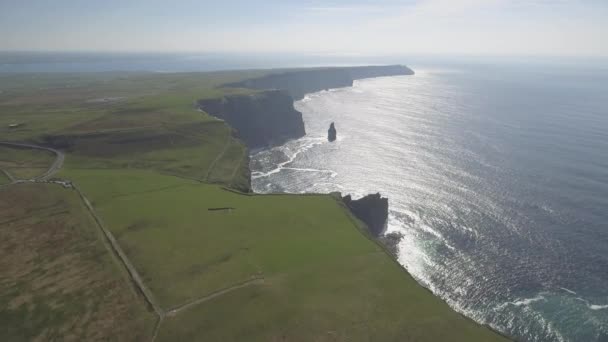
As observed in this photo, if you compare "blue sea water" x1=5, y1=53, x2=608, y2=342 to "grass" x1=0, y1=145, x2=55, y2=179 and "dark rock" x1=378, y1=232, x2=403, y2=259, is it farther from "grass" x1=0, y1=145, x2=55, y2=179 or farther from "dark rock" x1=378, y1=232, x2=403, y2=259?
"grass" x1=0, y1=145, x2=55, y2=179

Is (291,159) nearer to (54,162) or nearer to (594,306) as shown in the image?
(54,162)

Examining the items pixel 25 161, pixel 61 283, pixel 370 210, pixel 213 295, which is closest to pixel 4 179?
pixel 25 161

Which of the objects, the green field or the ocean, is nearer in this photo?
the green field

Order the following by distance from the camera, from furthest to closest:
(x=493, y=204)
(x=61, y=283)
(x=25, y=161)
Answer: (x=25, y=161) < (x=493, y=204) < (x=61, y=283)

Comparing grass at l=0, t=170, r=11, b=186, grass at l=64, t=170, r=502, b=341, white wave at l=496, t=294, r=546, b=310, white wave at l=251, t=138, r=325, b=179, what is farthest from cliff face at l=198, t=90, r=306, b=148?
white wave at l=496, t=294, r=546, b=310

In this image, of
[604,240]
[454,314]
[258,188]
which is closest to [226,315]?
[454,314]

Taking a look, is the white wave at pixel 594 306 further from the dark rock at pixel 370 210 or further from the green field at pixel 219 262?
the dark rock at pixel 370 210

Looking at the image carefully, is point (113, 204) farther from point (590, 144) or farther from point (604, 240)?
point (590, 144)
